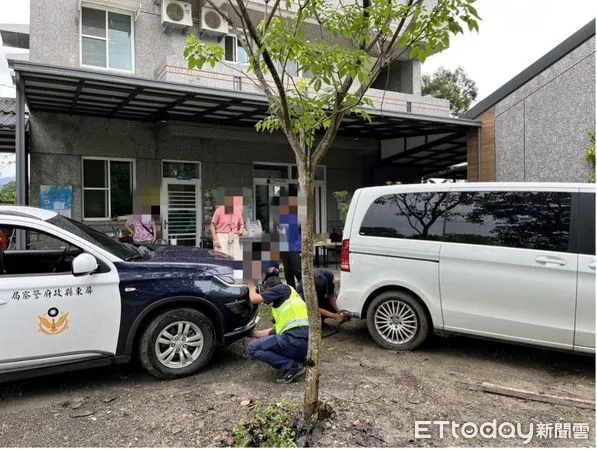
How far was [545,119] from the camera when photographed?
29.8 feet

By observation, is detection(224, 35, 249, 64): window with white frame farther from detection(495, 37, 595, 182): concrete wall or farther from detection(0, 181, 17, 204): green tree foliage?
detection(0, 181, 17, 204): green tree foliage

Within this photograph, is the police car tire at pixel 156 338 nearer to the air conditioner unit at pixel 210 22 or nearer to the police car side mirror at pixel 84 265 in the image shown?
the police car side mirror at pixel 84 265

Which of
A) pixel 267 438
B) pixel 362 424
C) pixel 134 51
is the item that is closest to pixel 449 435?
pixel 362 424

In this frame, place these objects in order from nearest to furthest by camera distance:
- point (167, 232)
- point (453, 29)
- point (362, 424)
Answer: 1. point (453, 29)
2. point (362, 424)
3. point (167, 232)

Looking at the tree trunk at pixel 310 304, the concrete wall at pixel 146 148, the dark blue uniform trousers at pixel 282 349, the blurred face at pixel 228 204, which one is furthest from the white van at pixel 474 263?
the concrete wall at pixel 146 148

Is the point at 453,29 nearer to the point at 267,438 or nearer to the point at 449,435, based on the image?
the point at 449,435

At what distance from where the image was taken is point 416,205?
4.93 m

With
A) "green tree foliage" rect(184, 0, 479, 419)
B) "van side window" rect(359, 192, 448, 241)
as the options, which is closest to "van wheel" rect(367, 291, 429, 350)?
"van side window" rect(359, 192, 448, 241)

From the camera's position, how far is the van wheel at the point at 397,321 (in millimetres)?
4801

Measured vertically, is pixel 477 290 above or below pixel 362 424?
above

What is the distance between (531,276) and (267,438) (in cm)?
280

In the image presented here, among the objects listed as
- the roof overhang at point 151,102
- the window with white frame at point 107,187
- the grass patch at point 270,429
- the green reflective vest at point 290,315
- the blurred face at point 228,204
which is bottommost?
the grass patch at point 270,429

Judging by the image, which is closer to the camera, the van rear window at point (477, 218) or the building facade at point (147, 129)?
the van rear window at point (477, 218)

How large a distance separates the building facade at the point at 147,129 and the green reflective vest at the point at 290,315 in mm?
5481
